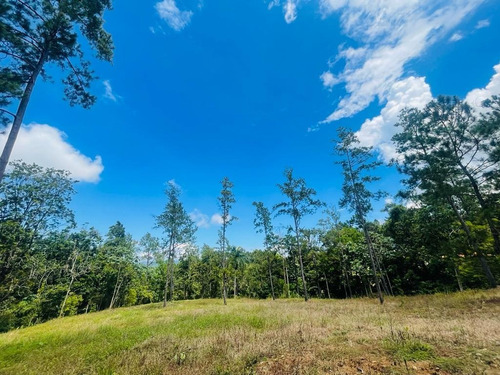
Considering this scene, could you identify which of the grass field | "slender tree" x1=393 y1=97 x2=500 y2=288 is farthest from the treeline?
the grass field

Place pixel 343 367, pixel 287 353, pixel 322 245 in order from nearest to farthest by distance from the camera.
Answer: pixel 343 367 < pixel 287 353 < pixel 322 245

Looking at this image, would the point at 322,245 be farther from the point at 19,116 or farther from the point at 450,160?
the point at 19,116

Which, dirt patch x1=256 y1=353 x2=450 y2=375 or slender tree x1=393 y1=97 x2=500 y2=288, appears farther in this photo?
slender tree x1=393 y1=97 x2=500 y2=288

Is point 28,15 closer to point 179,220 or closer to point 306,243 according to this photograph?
point 179,220

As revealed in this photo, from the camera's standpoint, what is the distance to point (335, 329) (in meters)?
7.57

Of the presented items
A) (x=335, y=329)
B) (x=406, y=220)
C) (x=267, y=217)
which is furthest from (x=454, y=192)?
(x=267, y=217)

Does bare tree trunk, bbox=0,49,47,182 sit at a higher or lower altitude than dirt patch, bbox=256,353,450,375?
higher

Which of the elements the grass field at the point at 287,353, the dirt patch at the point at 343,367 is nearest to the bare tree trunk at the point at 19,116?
the grass field at the point at 287,353

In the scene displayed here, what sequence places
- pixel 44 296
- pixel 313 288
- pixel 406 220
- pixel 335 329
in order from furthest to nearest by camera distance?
pixel 313 288, pixel 406 220, pixel 44 296, pixel 335 329

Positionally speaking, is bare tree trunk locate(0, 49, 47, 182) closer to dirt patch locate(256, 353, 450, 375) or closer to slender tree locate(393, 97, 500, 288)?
dirt patch locate(256, 353, 450, 375)

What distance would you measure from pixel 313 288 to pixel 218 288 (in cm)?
2256

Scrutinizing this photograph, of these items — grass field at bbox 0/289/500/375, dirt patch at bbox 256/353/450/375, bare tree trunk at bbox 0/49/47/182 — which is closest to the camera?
dirt patch at bbox 256/353/450/375

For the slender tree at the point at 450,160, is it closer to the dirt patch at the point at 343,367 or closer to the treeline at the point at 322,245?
the treeline at the point at 322,245

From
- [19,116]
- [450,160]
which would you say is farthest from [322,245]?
[19,116]
